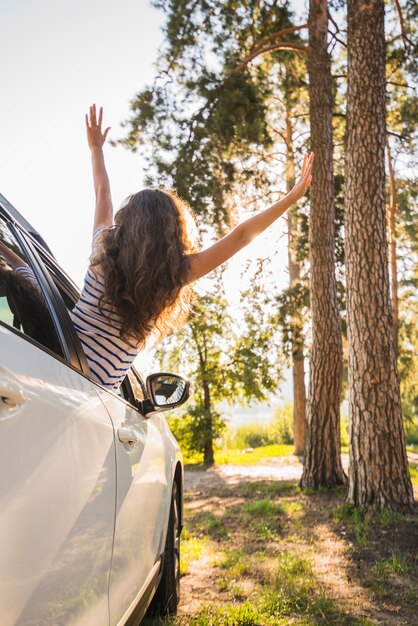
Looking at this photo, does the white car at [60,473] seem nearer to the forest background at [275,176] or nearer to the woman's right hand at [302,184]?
the woman's right hand at [302,184]

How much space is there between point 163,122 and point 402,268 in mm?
14578

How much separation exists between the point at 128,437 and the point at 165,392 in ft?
2.63

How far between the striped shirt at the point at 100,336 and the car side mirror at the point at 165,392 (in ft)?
1.46

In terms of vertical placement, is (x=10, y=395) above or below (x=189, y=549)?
above

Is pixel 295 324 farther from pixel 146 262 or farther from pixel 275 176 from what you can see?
pixel 146 262

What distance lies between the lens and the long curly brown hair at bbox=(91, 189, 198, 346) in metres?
2.44

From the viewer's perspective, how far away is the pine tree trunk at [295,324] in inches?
580

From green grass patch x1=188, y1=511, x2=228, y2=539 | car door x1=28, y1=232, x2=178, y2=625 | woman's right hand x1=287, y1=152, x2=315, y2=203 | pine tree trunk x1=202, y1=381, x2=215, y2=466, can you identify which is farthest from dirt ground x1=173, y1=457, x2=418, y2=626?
pine tree trunk x1=202, y1=381, x2=215, y2=466

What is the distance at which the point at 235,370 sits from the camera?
1817cm

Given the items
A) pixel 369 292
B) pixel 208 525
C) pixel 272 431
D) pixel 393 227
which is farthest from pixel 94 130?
pixel 272 431

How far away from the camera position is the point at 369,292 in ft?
22.9

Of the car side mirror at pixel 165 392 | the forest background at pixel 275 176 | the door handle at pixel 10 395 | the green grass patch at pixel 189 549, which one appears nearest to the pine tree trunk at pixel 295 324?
the forest background at pixel 275 176

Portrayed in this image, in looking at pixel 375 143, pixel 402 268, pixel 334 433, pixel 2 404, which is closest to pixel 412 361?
pixel 402 268

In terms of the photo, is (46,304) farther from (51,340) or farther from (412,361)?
(412,361)
